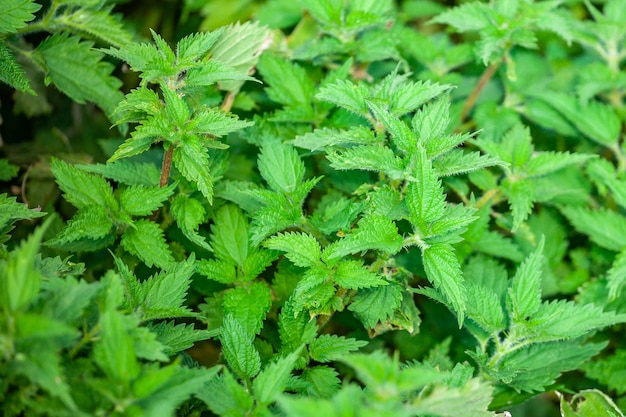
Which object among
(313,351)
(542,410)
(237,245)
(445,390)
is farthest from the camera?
(542,410)

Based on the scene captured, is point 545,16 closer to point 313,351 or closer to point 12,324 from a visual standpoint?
point 313,351

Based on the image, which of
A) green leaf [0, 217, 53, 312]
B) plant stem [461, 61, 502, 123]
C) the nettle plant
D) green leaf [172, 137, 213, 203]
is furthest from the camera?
plant stem [461, 61, 502, 123]

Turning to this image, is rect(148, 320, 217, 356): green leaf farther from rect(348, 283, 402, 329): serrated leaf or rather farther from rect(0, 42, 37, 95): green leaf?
rect(0, 42, 37, 95): green leaf

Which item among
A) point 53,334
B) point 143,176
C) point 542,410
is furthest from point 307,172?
point 542,410

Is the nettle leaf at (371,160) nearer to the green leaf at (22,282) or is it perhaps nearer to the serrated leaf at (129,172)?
the serrated leaf at (129,172)

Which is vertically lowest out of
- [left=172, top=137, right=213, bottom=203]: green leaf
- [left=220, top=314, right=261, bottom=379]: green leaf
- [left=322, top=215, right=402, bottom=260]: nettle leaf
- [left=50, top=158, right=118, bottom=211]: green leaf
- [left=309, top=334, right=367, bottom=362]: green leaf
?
[left=309, top=334, right=367, bottom=362]: green leaf

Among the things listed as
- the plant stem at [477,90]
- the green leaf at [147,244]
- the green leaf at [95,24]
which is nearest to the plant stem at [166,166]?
the green leaf at [147,244]

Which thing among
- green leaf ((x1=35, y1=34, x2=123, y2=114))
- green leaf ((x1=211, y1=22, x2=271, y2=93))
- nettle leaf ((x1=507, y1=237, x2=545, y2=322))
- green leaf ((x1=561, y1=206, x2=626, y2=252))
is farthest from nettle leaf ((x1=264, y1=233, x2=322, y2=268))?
green leaf ((x1=561, y1=206, x2=626, y2=252))
